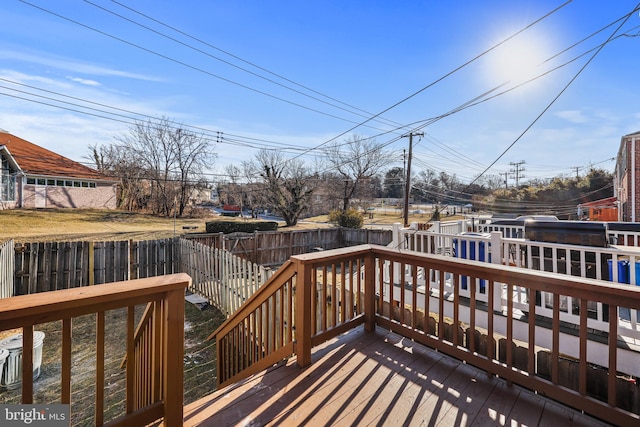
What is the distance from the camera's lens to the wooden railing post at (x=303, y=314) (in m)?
2.21

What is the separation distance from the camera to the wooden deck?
1681 mm

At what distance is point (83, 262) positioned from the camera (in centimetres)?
743

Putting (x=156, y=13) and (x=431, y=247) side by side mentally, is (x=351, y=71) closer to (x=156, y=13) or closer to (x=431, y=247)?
(x=156, y=13)

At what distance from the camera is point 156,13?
7.84 metres

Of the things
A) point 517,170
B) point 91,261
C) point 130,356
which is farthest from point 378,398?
point 517,170

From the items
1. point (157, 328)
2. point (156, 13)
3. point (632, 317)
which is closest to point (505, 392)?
point (632, 317)

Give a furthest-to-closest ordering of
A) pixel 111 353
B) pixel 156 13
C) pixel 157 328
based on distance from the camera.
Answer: pixel 156 13, pixel 111 353, pixel 157 328

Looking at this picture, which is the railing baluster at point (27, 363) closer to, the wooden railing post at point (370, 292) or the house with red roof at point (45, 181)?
Result: the wooden railing post at point (370, 292)

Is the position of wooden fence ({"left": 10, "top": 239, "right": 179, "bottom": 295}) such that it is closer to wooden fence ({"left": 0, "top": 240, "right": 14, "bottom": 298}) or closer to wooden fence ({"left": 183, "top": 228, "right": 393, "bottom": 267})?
wooden fence ({"left": 0, "top": 240, "right": 14, "bottom": 298})

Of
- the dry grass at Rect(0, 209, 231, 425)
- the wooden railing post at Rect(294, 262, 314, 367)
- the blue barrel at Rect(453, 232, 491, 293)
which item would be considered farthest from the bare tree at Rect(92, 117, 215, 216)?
the wooden railing post at Rect(294, 262, 314, 367)

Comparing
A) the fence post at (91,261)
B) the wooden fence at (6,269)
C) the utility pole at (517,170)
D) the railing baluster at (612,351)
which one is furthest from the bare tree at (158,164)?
the utility pole at (517,170)

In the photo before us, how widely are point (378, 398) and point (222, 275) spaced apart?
17.0 ft

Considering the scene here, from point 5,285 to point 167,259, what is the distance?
10.8 ft

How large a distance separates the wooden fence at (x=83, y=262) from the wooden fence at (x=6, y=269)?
37cm
